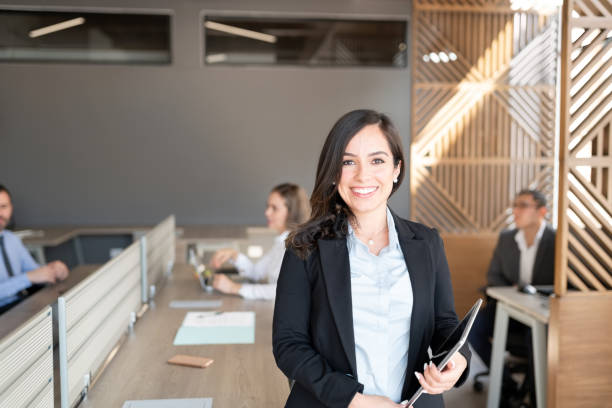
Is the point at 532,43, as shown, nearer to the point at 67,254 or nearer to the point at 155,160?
the point at 155,160

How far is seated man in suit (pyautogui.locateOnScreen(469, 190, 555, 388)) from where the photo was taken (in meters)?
3.50

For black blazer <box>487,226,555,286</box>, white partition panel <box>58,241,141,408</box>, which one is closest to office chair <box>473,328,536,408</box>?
black blazer <box>487,226,555,286</box>

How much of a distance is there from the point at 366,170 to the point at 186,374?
3.44 feet

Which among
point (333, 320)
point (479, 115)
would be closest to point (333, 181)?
point (333, 320)

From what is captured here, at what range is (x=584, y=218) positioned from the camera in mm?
2314

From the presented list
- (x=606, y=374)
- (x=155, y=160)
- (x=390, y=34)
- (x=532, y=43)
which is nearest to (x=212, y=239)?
(x=155, y=160)

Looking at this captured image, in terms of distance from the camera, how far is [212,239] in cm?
→ 480

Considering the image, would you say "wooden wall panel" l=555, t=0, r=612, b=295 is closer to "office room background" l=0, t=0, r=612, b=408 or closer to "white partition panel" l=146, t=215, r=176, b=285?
"white partition panel" l=146, t=215, r=176, b=285

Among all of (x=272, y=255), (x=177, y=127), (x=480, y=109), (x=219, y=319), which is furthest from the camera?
(x=177, y=127)

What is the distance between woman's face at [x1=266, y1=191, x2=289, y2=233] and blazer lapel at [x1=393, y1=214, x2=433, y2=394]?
6.07 feet

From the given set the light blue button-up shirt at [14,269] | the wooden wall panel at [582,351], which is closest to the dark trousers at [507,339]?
the wooden wall panel at [582,351]

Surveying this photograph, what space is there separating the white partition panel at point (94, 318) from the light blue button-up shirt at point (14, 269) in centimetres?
81

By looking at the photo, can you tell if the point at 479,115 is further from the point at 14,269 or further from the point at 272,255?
the point at 14,269

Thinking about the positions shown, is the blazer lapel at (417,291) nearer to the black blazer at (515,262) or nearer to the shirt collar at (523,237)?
the black blazer at (515,262)
